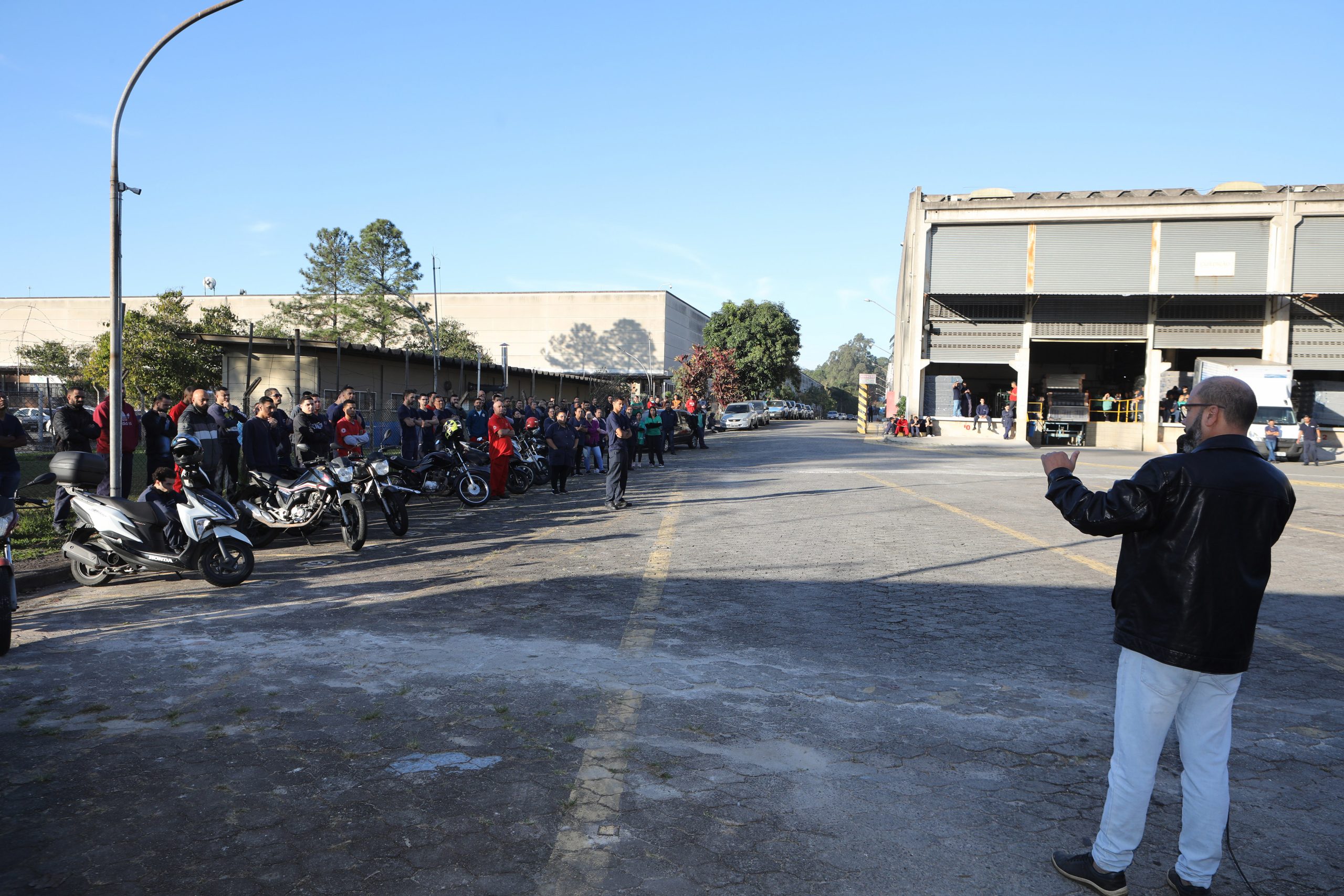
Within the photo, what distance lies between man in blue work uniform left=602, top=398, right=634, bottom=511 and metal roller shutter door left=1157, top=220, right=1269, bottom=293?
3277cm

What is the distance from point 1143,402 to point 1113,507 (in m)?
41.8

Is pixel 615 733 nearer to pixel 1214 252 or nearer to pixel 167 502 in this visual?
pixel 167 502

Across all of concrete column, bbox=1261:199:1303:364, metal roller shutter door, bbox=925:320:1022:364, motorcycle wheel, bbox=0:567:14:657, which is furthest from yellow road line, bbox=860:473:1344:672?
concrete column, bbox=1261:199:1303:364

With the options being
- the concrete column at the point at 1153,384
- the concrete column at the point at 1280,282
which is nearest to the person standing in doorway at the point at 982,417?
the concrete column at the point at 1153,384

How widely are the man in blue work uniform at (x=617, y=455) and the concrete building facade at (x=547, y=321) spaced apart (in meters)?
62.2

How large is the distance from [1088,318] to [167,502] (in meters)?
40.2

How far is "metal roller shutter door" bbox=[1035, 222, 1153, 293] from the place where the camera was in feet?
128

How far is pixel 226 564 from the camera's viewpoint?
8.04 meters

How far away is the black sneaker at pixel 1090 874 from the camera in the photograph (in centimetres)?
306

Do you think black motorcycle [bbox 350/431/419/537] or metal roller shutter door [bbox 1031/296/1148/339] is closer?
black motorcycle [bbox 350/431/419/537]

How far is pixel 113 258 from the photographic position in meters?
9.92

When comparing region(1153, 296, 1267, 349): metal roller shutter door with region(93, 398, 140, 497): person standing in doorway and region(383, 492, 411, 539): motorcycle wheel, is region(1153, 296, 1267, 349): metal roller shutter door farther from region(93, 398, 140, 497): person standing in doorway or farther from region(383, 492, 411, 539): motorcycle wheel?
region(93, 398, 140, 497): person standing in doorway

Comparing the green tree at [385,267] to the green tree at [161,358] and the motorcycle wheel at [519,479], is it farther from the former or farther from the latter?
the motorcycle wheel at [519,479]

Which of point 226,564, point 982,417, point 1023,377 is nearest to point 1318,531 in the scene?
point 226,564
